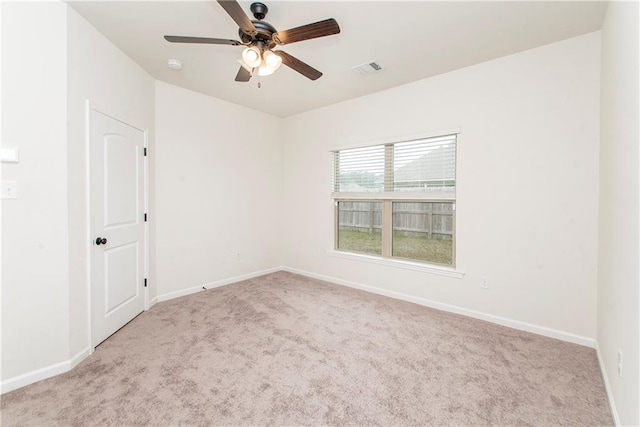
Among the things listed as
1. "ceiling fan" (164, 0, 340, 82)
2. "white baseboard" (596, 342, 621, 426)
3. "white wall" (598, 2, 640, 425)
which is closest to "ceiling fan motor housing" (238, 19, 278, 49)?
"ceiling fan" (164, 0, 340, 82)

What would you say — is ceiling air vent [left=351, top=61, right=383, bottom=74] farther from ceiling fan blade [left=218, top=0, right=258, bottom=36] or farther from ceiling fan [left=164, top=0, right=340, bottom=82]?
ceiling fan blade [left=218, top=0, right=258, bottom=36]

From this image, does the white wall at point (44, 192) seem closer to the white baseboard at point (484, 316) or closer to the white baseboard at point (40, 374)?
the white baseboard at point (40, 374)

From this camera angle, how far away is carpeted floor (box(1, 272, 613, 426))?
5.58ft

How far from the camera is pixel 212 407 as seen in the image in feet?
5.79

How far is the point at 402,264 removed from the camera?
3633 millimetres

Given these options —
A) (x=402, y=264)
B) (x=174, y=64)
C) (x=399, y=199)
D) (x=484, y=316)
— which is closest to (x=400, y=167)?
(x=399, y=199)

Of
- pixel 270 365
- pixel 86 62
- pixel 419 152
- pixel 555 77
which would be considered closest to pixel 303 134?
pixel 419 152

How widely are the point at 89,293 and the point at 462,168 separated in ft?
12.6

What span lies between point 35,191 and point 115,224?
0.83 m

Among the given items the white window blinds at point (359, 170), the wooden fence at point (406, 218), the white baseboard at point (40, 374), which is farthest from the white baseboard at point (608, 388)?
the white baseboard at point (40, 374)

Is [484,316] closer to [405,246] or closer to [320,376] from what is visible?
[405,246]

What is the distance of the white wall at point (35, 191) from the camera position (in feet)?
6.17

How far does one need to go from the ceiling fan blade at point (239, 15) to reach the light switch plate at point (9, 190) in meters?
1.84

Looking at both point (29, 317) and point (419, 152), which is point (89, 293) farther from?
point (419, 152)
